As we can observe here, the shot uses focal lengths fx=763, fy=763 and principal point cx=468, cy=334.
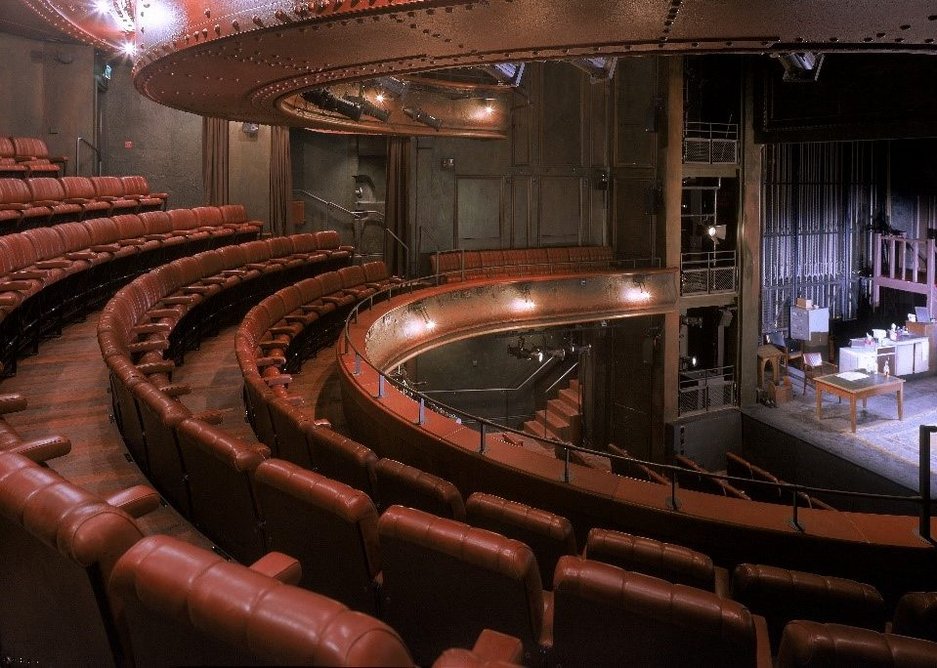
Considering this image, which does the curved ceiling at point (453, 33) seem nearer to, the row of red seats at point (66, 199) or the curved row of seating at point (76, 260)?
the curved row of seating at point (76, 260)

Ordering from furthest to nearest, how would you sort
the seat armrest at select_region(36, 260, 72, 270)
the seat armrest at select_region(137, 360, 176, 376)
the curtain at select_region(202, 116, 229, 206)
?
the curtain at select_region(202, 116, 229, 206) < the seat armrest at select_region(36, 260, 72, 270) < the seat armrest at select_region(137, 360, 176, 376)

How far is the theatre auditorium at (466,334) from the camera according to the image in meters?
2.06

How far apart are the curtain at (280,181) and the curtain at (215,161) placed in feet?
2.32

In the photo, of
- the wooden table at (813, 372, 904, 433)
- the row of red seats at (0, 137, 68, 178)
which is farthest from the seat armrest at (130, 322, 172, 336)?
the wooden table at (813, 372, 904, 433)

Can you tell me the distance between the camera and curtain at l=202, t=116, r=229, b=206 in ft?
38.6

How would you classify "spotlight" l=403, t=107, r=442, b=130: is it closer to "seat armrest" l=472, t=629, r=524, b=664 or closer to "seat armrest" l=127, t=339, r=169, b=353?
"seat armrest" l=127, t=339, r=169, b=353

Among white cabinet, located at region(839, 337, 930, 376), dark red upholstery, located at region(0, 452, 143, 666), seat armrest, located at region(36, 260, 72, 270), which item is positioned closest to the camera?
dark red upholstery, located at region(0, 452, 143, 666)

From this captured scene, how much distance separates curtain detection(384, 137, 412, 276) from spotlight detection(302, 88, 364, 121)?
82.9 inches

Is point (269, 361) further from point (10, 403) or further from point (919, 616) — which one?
point (919, 616)

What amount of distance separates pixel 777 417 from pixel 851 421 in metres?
1.35

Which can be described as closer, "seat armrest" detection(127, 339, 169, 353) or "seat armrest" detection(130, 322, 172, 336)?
"seat armrest" detection(127, 339, 169, 353)

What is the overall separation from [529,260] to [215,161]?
534 cm

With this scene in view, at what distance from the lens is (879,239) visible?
14492mm

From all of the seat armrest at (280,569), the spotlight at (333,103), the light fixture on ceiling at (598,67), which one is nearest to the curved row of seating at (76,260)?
the spotlight at (333,103)
